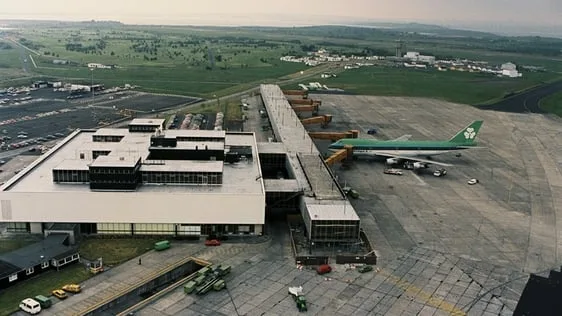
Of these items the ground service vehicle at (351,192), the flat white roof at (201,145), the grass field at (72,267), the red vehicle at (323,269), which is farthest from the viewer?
the ground service vehicle at (351,192)

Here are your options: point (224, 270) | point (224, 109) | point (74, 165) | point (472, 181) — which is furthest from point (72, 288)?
point (224, 109)

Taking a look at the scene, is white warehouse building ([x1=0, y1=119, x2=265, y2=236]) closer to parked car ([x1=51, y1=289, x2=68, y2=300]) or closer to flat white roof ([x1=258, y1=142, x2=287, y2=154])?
parked car ([x1=51, y1=289, x2=68, y2=300])

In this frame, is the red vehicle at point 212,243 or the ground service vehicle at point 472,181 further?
the ground service vehicle at point 472,181

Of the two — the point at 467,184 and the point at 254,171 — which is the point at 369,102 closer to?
the point at 467,184

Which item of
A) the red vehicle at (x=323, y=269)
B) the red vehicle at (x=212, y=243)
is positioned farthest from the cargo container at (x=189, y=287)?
the red vehicle at (x=323, y=269)

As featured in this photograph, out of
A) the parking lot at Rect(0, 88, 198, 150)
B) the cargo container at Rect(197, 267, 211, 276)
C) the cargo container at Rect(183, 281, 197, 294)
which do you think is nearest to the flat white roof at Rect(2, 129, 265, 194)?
the cargo container at Rect(197, 267, 211, 276)

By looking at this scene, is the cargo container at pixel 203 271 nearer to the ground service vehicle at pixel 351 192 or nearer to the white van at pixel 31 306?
the white van at pixel 31 306
